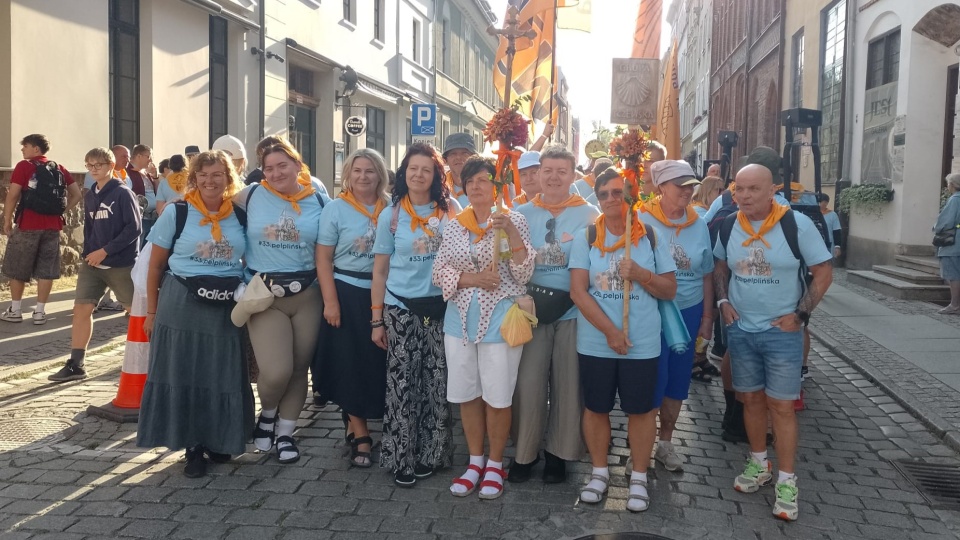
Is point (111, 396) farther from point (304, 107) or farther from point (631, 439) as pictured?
point (304, 107)

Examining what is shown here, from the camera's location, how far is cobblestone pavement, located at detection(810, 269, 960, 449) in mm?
5621

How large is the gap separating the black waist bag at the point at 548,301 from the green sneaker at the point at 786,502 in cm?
142

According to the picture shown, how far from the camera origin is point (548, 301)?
4191mm

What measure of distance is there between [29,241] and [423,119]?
7.98 metres

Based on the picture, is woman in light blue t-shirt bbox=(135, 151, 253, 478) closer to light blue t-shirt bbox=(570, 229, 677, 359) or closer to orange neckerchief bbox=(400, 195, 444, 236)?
orange neckerchief bbox=(400, 195, 444, 236)

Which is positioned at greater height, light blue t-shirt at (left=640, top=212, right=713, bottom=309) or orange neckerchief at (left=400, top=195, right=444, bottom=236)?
orange neckerchief at (left=400, top=195, right=444, bottom=236)

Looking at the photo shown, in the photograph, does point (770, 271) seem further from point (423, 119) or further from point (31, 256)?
point (423, 119)

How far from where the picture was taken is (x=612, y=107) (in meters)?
10.5

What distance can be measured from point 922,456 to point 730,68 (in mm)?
28616

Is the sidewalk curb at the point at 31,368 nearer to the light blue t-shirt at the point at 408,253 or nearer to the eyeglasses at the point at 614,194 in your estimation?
the light blue t-shirt at the point at 408,253

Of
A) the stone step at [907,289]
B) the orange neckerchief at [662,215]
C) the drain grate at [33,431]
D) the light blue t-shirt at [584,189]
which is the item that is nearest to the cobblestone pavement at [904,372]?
the stone step at [907,289]

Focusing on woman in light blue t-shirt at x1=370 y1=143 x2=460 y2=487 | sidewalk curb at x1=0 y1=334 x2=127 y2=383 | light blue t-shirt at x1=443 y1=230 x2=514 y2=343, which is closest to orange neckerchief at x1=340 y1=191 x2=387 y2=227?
woman in light blue t-shirt at x1=370 y1=143 x2=460 y2=487

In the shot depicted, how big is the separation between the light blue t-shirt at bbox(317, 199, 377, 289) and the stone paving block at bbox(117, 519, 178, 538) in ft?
5.11

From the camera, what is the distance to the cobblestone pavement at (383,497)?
147 inches
